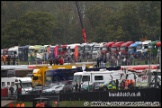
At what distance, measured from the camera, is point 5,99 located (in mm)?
40531

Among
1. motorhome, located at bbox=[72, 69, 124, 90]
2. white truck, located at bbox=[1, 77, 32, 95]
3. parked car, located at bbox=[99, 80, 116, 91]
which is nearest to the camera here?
parked car, located at bbox=[99, 80, 116, 91]

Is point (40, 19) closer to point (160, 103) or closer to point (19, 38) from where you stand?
point (19, 38)

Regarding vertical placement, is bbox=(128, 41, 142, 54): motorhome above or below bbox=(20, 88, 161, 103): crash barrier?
above

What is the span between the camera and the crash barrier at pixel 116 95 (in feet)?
108

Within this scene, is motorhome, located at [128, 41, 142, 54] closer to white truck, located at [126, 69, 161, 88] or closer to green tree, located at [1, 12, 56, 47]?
green tree, located at [1, 12, 56, 47]

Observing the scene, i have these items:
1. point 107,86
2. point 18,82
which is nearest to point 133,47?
point 18,82

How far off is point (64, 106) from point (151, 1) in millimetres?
45474

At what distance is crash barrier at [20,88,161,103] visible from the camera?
32875mm

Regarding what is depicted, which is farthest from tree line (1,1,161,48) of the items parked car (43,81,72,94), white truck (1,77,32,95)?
parked car (43,81,72,94)

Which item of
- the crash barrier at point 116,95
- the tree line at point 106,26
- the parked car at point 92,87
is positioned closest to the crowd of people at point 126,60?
the parked car at point 92,87

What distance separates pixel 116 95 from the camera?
34250mm

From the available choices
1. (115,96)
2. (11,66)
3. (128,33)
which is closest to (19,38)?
(128,33)

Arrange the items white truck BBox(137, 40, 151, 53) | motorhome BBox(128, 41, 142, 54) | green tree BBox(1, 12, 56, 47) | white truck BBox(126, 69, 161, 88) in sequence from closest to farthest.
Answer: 1. white truck BBox(126, 69, 161, 88)
2. white truck BBox(137, 40, 151, 53)
3. motorhome BBox(128, 41, 142, 54)
4. green tree BBox(1, 12, 56, 47)

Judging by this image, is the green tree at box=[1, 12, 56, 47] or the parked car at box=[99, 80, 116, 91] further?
the green tree at box=[1, 12, 56, 47]
